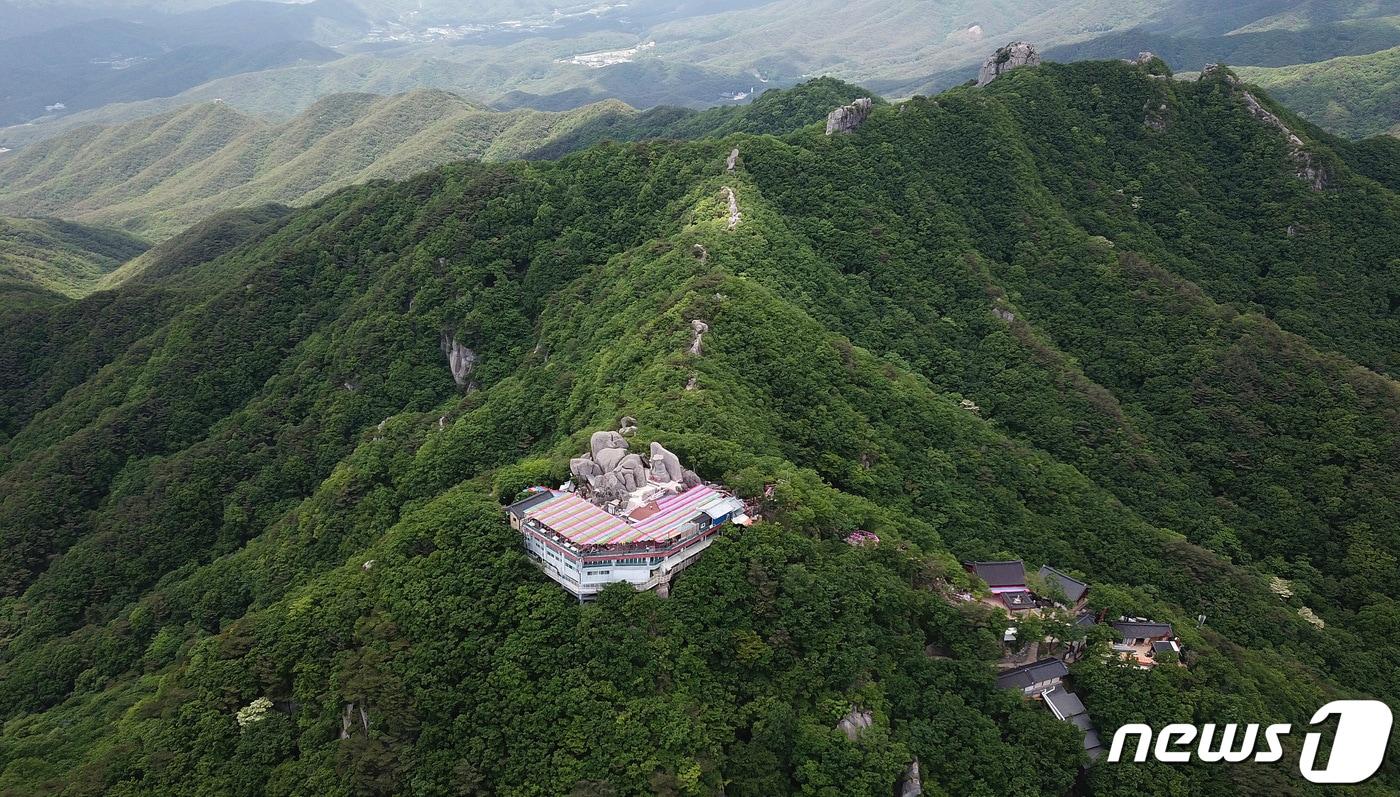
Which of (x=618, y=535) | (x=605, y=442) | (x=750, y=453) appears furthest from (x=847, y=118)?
(x=618, y=535)

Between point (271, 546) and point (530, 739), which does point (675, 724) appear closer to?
point (530, 739)

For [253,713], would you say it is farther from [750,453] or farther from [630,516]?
[750,453]

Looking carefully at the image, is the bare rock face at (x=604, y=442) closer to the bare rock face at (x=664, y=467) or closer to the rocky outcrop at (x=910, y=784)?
the bare rock face at (x=664, y=467)

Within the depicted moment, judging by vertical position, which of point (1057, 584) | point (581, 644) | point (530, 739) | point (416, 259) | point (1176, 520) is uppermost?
point (416, 259)

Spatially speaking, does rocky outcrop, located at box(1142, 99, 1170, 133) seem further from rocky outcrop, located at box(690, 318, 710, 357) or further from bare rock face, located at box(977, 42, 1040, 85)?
rocky outcrop, located at box(690, 318, 710, 357)

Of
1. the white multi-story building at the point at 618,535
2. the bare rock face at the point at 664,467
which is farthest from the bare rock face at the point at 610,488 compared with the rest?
the bare rock face at the point at 664,467

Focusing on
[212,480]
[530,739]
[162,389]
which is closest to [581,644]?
Answer: [530,739]

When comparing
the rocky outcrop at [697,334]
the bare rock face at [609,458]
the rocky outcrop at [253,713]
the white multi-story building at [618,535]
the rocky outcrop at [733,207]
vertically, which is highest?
the rocky outcrop at [733,207]
